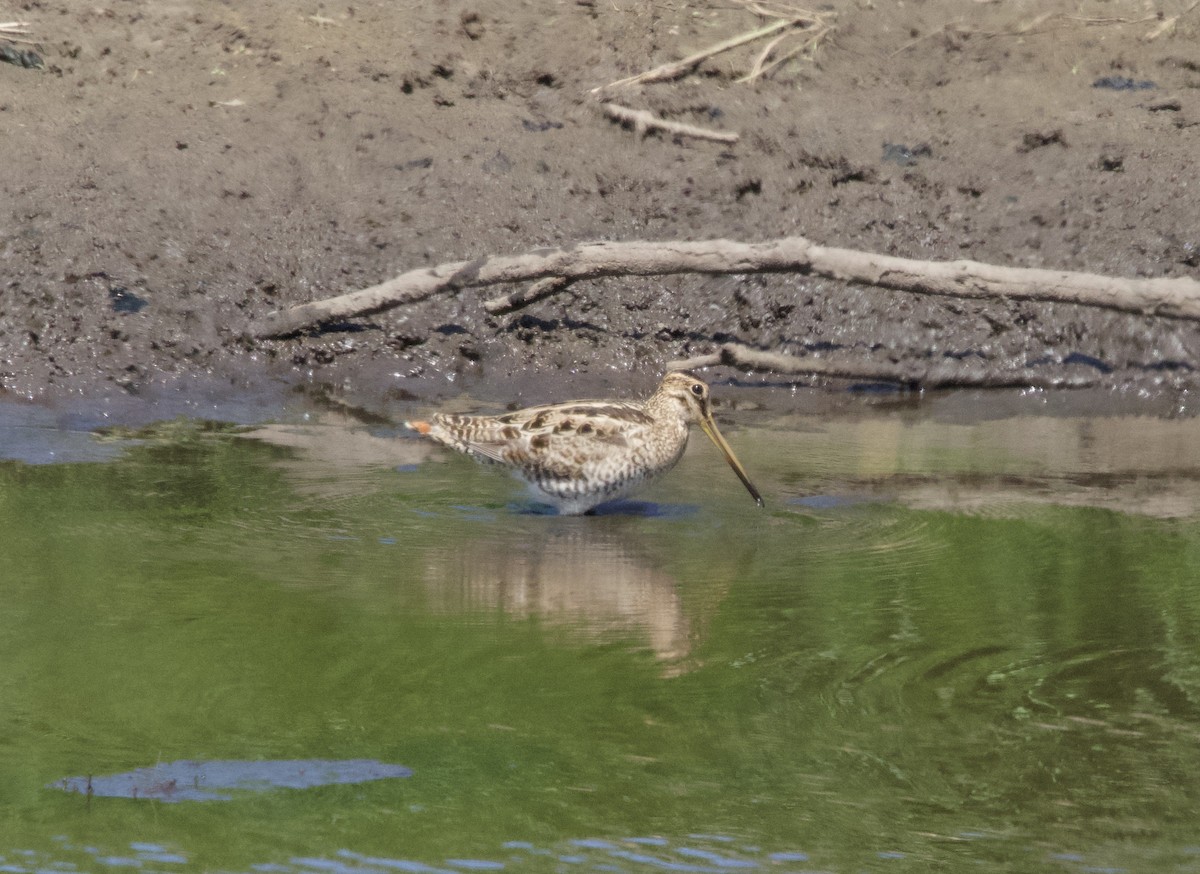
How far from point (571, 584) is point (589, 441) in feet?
4.26

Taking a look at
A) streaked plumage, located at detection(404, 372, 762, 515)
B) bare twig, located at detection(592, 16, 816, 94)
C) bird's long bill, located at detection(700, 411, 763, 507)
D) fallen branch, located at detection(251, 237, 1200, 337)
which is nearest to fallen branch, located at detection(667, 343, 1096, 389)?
fallen branch, located at detection(251, 237, 1200, 337)

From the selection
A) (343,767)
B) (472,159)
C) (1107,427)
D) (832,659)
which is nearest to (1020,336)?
(1107,427)

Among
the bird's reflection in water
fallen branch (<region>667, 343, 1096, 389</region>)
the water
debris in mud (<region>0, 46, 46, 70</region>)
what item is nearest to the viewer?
the water

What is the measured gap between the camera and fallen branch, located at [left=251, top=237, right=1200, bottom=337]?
23.6ft

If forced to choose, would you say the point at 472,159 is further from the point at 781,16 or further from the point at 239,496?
the point at 239,496

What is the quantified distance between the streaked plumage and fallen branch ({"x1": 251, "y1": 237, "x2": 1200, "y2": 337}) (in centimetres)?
59

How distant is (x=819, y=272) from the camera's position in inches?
298

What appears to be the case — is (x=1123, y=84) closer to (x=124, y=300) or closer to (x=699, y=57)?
(x=699, y=57)

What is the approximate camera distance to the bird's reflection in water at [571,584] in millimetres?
5344

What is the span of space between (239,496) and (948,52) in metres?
6.20

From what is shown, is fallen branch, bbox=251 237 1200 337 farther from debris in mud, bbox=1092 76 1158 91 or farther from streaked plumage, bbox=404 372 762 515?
debris in mud, bbox=1092 76 1158 91

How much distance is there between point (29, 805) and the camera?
390cm

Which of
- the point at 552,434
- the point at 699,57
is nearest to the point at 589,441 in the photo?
the point at 552,434

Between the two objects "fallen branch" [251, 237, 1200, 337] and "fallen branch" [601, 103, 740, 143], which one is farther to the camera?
"fallen branch" [601, 103, 740, 143]
